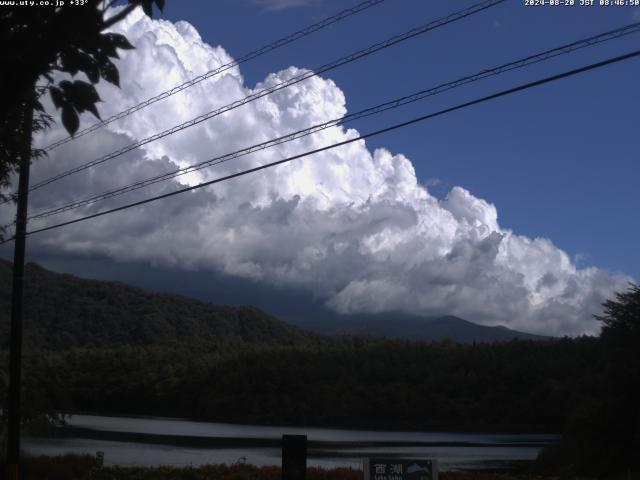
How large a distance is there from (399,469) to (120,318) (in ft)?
531

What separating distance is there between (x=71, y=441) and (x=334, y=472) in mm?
28171

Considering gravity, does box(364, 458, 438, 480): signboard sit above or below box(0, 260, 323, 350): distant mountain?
below

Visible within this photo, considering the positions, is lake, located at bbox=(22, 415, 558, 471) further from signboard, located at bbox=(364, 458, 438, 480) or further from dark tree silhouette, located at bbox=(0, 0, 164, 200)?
dark tree silhouette, located at bbox=(0, 0, 164, 200)

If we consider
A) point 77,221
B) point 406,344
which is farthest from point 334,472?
point 406,344

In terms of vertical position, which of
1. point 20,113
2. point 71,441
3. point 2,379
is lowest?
point 71,441

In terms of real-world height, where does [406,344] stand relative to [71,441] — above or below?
above

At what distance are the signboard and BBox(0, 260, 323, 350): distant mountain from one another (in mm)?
123981

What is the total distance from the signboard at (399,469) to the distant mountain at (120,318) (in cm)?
12398

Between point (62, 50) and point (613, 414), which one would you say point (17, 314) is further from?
point (613, 414)

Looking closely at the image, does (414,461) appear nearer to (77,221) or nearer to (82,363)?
(77,221)

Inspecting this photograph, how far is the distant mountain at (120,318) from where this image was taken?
494ft

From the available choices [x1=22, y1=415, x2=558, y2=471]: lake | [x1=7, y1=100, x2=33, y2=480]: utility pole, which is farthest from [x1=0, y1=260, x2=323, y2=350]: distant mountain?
[x1=7, y1=100, x2=33, y2=480]: utility pole

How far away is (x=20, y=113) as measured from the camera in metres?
8.81

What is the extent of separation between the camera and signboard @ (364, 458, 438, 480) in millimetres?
12422
